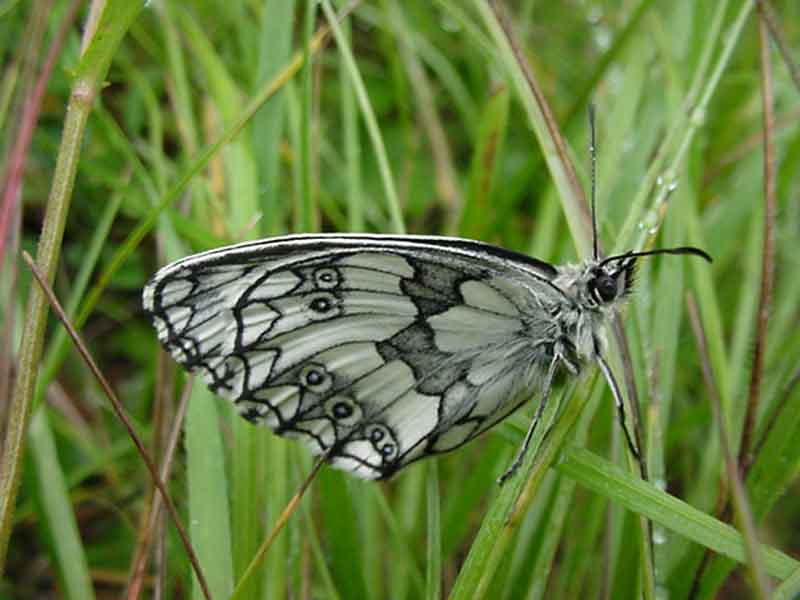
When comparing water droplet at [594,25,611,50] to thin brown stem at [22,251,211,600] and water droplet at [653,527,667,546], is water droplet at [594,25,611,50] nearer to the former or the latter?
water droplet at [653,527,667,546]

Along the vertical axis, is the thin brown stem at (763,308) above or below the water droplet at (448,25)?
below

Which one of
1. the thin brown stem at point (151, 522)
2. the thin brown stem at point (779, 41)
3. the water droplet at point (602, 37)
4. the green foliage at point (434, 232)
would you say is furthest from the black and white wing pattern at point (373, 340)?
the water droplet at point (602, 37)

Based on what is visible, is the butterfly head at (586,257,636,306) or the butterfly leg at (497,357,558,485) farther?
the butterfly head at (586,257,636,306)

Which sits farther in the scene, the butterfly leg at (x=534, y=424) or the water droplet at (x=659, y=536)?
the water droplet at (x=659, y=536)

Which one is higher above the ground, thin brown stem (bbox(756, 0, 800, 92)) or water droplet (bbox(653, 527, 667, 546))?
thin brown stem (bbox(756, 0, 800, 92))

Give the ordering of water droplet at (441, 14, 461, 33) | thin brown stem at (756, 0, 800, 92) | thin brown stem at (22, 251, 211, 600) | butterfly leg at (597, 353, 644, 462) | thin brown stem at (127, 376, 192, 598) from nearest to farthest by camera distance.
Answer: thin brown stem at (22, 251, 211, 600) < butterfly leg at (597, 353, 644, 462) < thin brown stem at (127, 376, 192, 598) < thin brown stem at (756, 0, 800, 92) < water droplet at (441, 14, 461, 33)

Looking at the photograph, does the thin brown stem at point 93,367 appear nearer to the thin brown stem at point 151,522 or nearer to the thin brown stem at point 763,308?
the thin brown stem at point 151,522

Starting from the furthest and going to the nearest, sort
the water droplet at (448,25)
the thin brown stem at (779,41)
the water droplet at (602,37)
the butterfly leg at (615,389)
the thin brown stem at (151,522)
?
1. the water droplet at (448,25)
2. the water droplet at (602,37)
3. the thin brown stem at (779,41)
4. the thin brown stem at (151,522)
5. the butterfly leg at (615,389)

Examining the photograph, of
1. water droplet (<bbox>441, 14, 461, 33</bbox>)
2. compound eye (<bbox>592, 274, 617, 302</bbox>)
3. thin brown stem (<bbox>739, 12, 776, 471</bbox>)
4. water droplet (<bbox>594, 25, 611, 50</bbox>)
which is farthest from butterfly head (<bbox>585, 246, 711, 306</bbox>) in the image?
water droplet (<bbox>441, 14, 461, 33</bbox>)
